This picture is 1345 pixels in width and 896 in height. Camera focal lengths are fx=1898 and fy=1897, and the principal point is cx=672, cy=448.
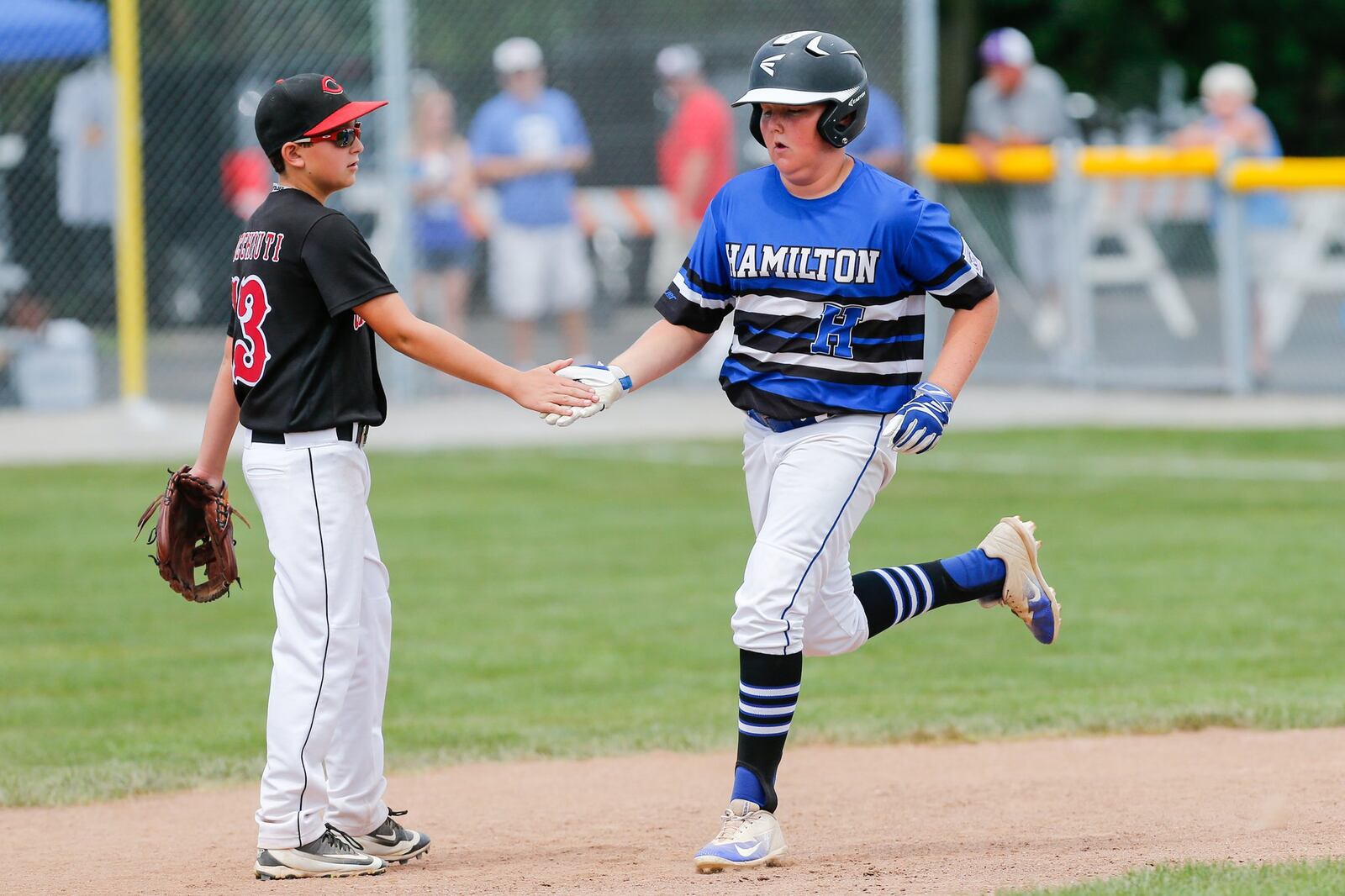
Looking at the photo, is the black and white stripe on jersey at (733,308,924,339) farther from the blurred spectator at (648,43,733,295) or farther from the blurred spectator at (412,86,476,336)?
the blurred spectator at (412,86,476,336)

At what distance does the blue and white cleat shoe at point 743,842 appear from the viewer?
428 centimetres

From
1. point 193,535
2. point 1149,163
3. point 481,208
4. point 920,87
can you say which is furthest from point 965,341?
point 481,208

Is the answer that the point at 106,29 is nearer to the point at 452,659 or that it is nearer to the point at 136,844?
the point at 452,659

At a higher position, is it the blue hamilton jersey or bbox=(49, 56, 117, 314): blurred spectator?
bbox=(49, 56, 117, 314): blurred spectator

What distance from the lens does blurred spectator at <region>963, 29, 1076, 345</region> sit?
14.0 meters

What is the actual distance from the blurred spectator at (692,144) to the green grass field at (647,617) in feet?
10.4

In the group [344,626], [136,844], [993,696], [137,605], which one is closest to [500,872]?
[344,626]

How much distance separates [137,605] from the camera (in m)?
8.09

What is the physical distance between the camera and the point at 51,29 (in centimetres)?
1438

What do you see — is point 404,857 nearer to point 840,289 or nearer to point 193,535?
point 193,535

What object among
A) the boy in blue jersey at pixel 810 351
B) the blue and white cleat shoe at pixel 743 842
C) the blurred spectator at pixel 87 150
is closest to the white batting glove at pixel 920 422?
the boy in blue jersey at pixel 810 351

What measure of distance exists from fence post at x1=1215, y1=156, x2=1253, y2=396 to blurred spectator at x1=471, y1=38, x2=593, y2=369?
4463 millimetres

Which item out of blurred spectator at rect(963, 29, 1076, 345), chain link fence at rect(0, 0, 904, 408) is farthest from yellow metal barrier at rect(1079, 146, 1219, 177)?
chain link fence at rect(0, 0, 904, 408)

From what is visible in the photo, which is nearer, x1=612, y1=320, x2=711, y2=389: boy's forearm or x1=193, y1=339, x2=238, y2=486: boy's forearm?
x1=193, y1=339, x2=238, y2=486: boy's forearm
